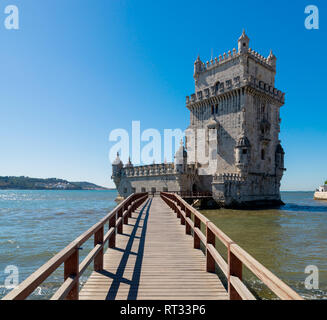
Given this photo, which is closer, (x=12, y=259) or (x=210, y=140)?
(x=12, y=259)

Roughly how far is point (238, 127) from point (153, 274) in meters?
29.6

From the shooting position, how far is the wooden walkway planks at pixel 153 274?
411 cm

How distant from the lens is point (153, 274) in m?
4.95

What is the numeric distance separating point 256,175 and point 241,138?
6093mm

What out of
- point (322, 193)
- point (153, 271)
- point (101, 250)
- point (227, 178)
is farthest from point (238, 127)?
point (322, 193)

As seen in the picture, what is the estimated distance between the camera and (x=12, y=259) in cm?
1077

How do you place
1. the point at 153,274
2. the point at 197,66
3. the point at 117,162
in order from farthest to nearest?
the point at 117,162
the point at 197,66
the point at 153,274

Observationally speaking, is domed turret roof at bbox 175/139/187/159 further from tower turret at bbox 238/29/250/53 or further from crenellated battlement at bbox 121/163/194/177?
tower turret at bbox 238/29/250/53

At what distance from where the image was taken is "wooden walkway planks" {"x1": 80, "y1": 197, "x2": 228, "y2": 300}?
13.5 feet

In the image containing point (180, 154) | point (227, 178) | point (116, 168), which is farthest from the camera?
point (116, 168)

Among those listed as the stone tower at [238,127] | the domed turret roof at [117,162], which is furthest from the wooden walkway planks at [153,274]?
the domed turret roof at [117,162]

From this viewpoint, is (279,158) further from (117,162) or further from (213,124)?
(117,162)

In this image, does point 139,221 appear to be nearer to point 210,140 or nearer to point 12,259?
point 12,259
